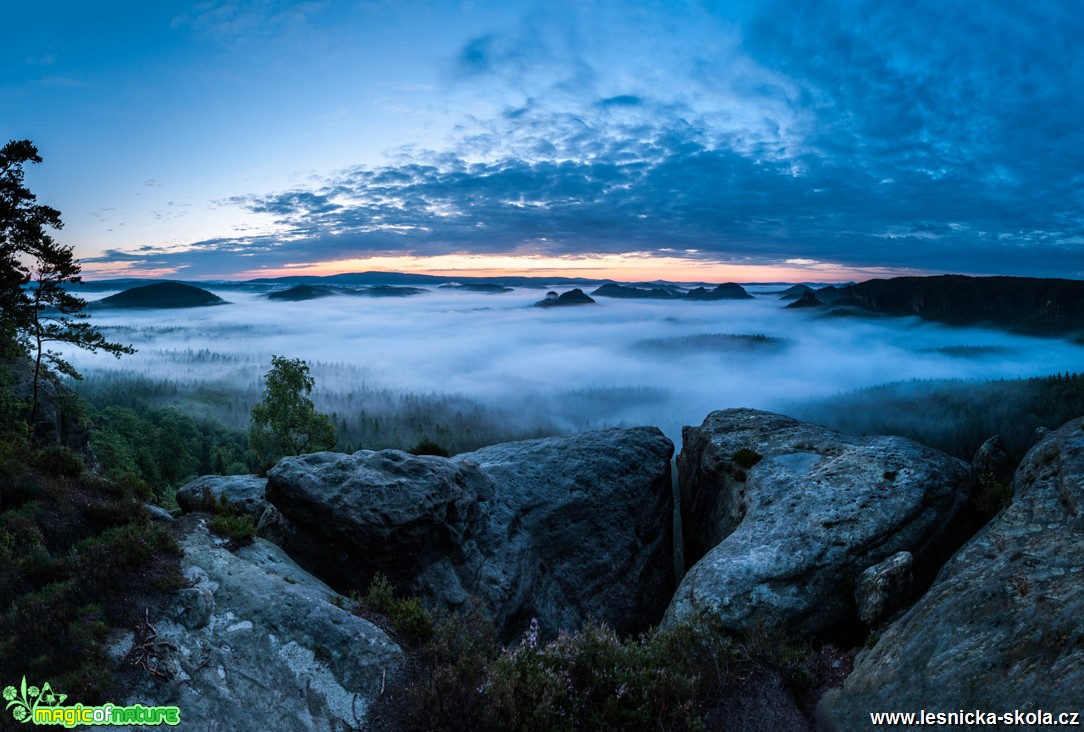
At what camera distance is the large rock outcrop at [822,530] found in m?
16.9

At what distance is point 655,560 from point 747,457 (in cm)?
1006

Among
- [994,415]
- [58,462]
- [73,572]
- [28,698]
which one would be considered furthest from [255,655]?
[994,415]

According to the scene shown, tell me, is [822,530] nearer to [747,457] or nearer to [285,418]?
[747,457]

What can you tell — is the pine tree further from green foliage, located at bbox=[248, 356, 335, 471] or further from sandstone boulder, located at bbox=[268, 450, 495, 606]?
green foliage, located at bbox=[248, 356, 335, 471]

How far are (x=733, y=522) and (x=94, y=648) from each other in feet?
79.8

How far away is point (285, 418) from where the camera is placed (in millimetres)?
52781

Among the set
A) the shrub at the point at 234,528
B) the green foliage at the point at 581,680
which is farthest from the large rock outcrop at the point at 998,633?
the shrub at the point at 234,528

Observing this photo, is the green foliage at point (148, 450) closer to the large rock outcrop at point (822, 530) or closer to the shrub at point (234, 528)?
the shrub at point (234, 528)

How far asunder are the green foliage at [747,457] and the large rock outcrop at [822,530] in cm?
109

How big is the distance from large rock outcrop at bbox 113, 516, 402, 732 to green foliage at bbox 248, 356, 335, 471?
137 ft

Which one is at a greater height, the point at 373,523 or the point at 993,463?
the point at 993,463

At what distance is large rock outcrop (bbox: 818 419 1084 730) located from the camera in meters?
8.97

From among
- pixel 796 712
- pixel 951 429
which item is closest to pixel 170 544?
pixel 796 712

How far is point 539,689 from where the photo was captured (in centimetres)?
1084
